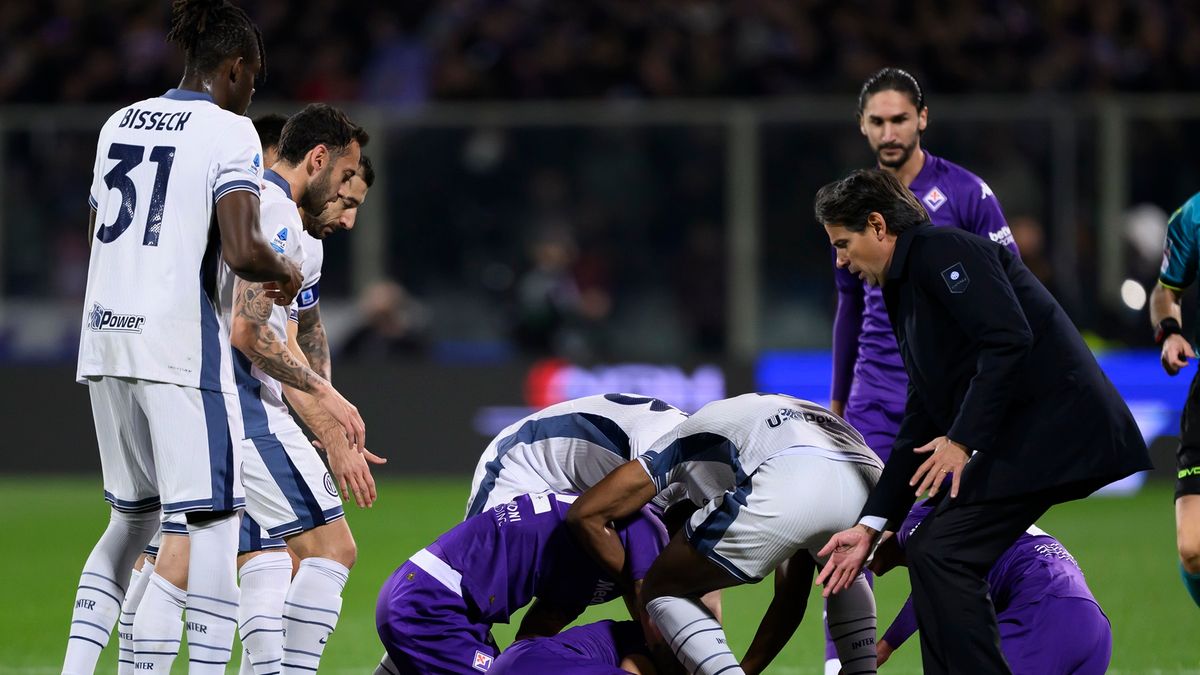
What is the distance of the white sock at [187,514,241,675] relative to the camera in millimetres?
4688

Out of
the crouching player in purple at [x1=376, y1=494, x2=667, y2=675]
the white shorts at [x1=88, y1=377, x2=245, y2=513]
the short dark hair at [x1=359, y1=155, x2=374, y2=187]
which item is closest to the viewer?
the white shorts at [x1=88, y1=377, x2=245, y2=513]

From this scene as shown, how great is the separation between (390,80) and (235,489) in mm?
11913

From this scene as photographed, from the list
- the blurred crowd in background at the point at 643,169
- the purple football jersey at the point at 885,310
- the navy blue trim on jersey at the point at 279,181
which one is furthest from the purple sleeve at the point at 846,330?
the blurred crowd in background at the point at 643,169

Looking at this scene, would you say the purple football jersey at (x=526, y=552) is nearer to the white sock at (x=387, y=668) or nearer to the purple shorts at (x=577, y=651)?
the purple shorts at (x=577, y=651)

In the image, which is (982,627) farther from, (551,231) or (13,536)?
(551,231)

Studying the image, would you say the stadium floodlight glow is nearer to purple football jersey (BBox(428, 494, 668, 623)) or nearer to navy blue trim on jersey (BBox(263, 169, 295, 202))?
purple football jersey (BBox(428, 494, 668, 623))

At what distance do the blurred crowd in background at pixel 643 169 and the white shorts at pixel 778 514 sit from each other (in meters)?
7.98

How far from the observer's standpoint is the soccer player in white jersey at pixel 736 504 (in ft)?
16.8

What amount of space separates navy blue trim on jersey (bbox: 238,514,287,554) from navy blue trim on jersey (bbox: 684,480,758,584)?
1.52 meters

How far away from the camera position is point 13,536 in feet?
36.2

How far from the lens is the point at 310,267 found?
5633mm

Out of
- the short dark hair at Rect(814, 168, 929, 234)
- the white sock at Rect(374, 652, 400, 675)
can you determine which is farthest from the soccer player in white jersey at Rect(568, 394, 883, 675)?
the white sock at Rect(374, 652, 400, 675)

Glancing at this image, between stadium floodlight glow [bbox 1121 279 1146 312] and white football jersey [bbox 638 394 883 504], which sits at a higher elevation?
stadium floodlight glow [bbox 1121 279 1146 312]

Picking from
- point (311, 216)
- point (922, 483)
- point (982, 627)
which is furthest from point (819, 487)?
point (311, 216)
